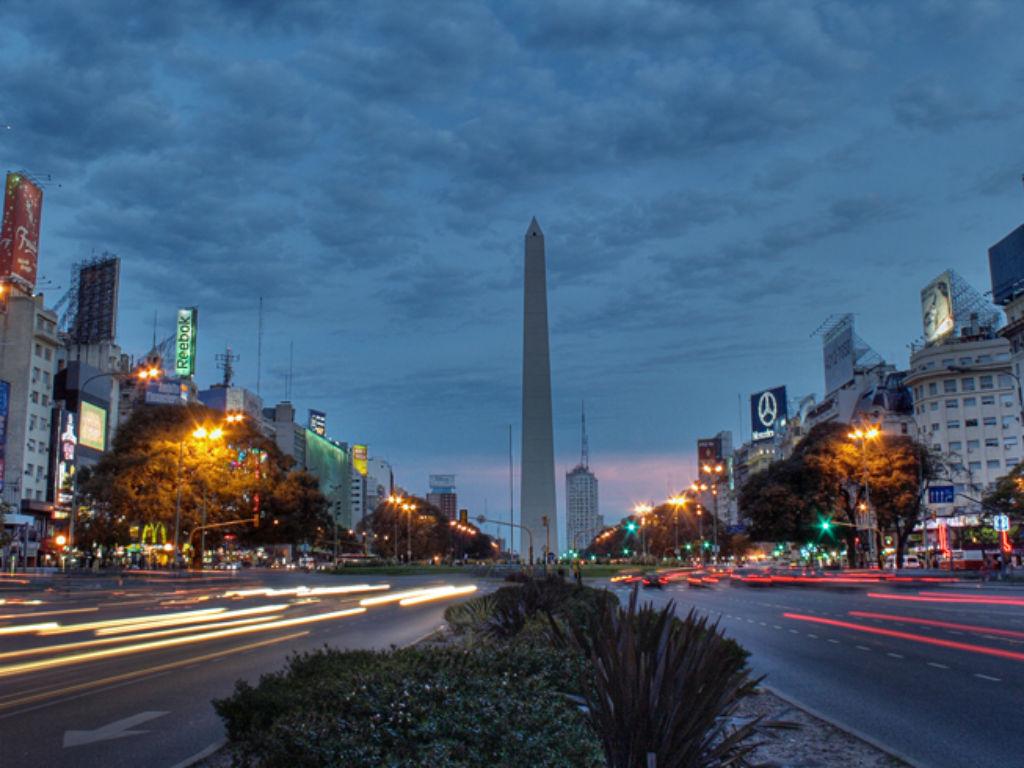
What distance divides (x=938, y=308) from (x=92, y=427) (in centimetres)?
9717

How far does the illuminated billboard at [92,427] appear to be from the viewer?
97.4 meters

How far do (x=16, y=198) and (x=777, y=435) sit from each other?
14068 centimetres

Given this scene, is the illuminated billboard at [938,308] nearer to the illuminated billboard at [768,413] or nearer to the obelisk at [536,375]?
the obelisk at [536,375]

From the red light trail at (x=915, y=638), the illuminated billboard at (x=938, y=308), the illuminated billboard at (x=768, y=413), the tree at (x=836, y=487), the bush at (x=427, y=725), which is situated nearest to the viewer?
the bush at (x=427, y=725)

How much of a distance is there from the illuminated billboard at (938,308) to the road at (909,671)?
8139 centimetres

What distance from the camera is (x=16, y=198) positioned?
8506 cm

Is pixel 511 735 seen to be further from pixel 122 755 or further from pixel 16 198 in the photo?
pixel 16 198

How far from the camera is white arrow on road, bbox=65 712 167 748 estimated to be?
9027 mm

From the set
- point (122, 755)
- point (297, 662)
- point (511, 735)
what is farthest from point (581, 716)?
point (122, 755)

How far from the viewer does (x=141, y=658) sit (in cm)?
1625

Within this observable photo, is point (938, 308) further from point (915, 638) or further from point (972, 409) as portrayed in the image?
point (915, 638)

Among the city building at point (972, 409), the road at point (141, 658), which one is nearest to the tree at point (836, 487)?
the city building at point (972, 409)

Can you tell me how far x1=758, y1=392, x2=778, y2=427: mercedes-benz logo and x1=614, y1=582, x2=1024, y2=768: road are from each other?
159860 millimetres

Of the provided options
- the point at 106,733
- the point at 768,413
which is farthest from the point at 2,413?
the point at 768,413
